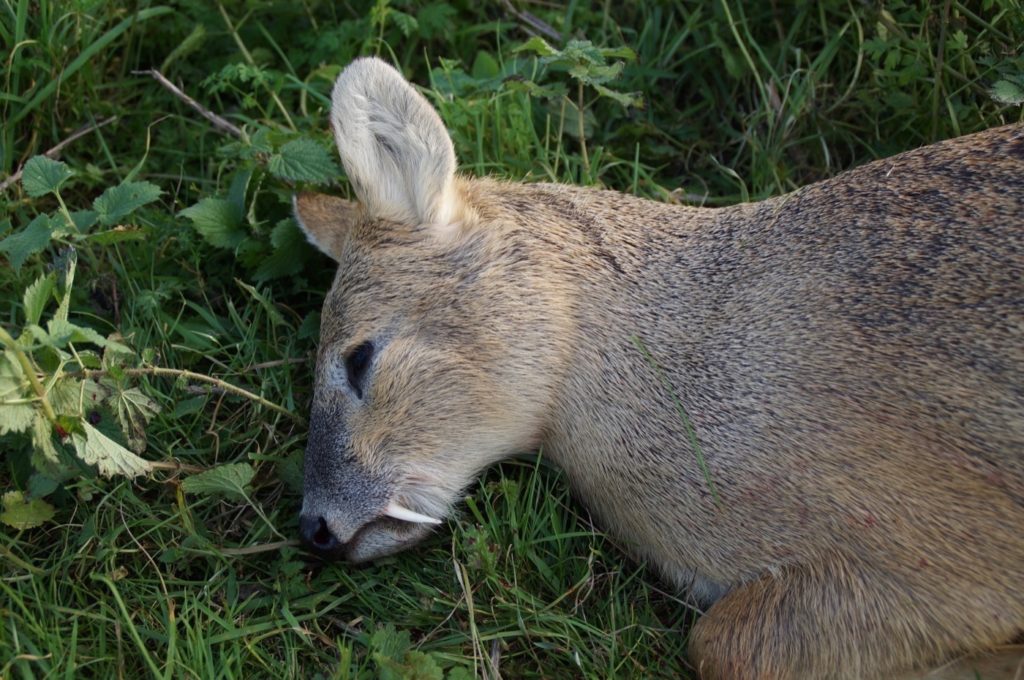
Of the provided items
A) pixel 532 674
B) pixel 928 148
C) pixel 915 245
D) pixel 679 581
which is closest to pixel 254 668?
pixel 532 674

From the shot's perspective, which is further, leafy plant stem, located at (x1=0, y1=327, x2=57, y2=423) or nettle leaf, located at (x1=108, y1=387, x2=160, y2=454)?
nettle leaf, located at (x1=108, y1=387, x2=160, y2=454)

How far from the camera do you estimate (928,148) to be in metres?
4.05

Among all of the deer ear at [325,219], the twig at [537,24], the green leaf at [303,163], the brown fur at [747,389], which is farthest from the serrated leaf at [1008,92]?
the green leaf at [303,163]

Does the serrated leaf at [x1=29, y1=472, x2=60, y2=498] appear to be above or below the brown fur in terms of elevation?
below

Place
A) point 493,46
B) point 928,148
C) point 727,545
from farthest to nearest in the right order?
1. point 493,46
2. point 928,148
3. point 727,545

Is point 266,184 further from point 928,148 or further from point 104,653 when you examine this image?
point 928,148

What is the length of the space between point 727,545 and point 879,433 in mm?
610

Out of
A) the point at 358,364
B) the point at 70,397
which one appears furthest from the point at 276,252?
the point at 70,397

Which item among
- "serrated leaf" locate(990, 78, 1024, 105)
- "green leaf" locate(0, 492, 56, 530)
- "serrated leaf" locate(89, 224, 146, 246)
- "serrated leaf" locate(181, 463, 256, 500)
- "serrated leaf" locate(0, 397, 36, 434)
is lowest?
"green leaf" locate(0, 492, 56, 530)

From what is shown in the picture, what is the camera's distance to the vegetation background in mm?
3865

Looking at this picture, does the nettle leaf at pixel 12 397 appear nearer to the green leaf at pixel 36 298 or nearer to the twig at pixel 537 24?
the green leaf at pixel 36 298

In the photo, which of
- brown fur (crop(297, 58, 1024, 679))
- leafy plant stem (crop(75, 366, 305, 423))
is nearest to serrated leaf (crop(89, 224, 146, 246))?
leafy plant stem (crop(75, 366, 305, 423))

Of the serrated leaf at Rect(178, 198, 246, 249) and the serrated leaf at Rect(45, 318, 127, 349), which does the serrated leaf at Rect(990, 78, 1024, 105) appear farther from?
the serrated leaf at Rect(45, 318, 127, 349)

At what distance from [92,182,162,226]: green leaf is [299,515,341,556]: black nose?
4.83 feet
